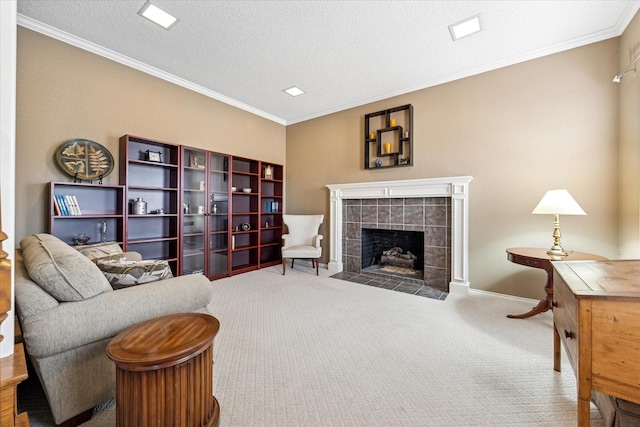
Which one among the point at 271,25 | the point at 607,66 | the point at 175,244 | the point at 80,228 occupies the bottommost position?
the point at 175,244

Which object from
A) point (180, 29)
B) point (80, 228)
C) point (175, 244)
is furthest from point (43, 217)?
point (180, 29)

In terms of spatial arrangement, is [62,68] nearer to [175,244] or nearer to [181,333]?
[175,244]

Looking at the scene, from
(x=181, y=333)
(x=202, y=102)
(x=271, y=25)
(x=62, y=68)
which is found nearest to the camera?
(x=181, y=333)

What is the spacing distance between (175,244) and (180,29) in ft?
8.13

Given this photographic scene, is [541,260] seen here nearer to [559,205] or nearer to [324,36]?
[559,205]

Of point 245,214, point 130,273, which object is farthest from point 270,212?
point 130,273

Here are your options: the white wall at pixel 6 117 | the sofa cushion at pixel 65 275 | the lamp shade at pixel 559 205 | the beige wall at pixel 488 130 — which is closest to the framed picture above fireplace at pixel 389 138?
Result: the beige wall at pixel 488 130

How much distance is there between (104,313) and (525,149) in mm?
3983

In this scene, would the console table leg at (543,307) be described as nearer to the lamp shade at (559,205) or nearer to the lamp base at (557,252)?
the lamp base at (557,252)

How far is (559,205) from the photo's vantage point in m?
2.25

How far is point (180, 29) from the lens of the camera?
2553 millimetres

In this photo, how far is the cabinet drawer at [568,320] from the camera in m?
1.10

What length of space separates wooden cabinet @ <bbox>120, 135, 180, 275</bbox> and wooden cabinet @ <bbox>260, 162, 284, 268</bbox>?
1488mm

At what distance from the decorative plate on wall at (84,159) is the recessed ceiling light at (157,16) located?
1.45 metres
